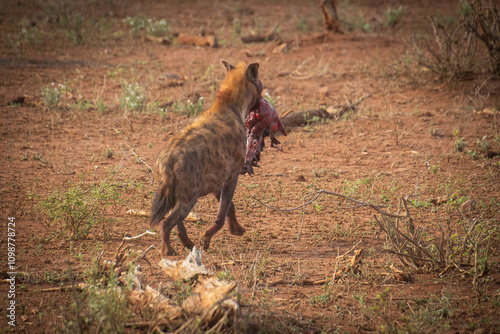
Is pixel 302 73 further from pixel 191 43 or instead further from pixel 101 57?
pixel 101 57

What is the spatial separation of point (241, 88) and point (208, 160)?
1.07m

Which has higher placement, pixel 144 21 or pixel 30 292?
pixel 144 21

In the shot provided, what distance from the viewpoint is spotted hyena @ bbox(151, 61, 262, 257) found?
4605mm

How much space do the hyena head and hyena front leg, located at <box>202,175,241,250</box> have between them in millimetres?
800

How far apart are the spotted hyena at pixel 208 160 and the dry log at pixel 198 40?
30.7 ft

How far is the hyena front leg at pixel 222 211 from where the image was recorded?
503 cm

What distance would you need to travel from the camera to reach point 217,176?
5.02 metres

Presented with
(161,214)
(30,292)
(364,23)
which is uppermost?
(364,23)

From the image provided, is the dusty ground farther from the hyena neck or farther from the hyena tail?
the hyena neck

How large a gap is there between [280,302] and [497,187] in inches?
162

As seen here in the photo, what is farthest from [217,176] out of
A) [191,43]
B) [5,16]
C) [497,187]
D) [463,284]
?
[5,16]

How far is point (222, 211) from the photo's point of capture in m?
5.11

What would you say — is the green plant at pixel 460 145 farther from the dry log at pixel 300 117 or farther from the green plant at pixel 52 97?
A: the green plant at pixel 52 97

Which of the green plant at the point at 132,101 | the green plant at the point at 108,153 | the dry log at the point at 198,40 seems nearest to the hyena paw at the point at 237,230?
the green plant at the point at 108,153
